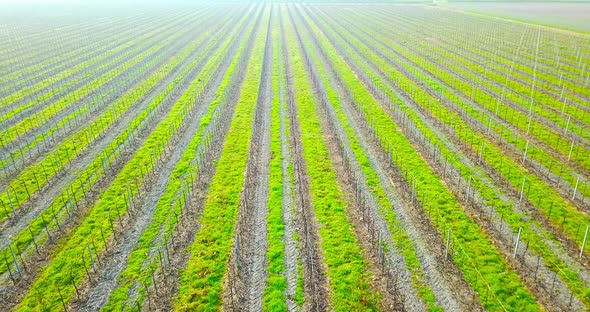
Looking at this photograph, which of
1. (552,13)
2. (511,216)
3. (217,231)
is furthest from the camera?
(552,13)

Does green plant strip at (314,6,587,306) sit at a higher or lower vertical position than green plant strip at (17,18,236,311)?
lower

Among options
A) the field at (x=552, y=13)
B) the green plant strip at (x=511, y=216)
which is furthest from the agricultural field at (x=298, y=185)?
the field at (x=552, y=13)

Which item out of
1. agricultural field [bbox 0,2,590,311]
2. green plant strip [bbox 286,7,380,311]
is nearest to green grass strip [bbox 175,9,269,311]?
agricultural field [bbox 0,2,590,311]

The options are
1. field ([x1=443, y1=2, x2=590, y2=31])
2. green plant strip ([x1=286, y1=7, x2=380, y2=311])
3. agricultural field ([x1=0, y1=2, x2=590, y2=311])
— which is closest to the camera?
green plant strip ([x1=286, y1=7, x2=380, y2=311])

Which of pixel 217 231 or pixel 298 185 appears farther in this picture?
pixel 298 185

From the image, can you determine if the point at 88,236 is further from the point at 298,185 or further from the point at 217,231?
the point at 298,185

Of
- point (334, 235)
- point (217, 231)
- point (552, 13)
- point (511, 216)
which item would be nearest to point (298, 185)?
point (334, 235)

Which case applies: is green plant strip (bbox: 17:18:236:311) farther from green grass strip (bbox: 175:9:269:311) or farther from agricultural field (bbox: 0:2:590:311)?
green grass strip (bbox: 175:9:269:311)

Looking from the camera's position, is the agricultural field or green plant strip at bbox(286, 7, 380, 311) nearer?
green plant strip at bbox(286, 7, 380, 311)

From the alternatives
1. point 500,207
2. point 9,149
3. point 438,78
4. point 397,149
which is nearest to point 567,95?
point 438,78
